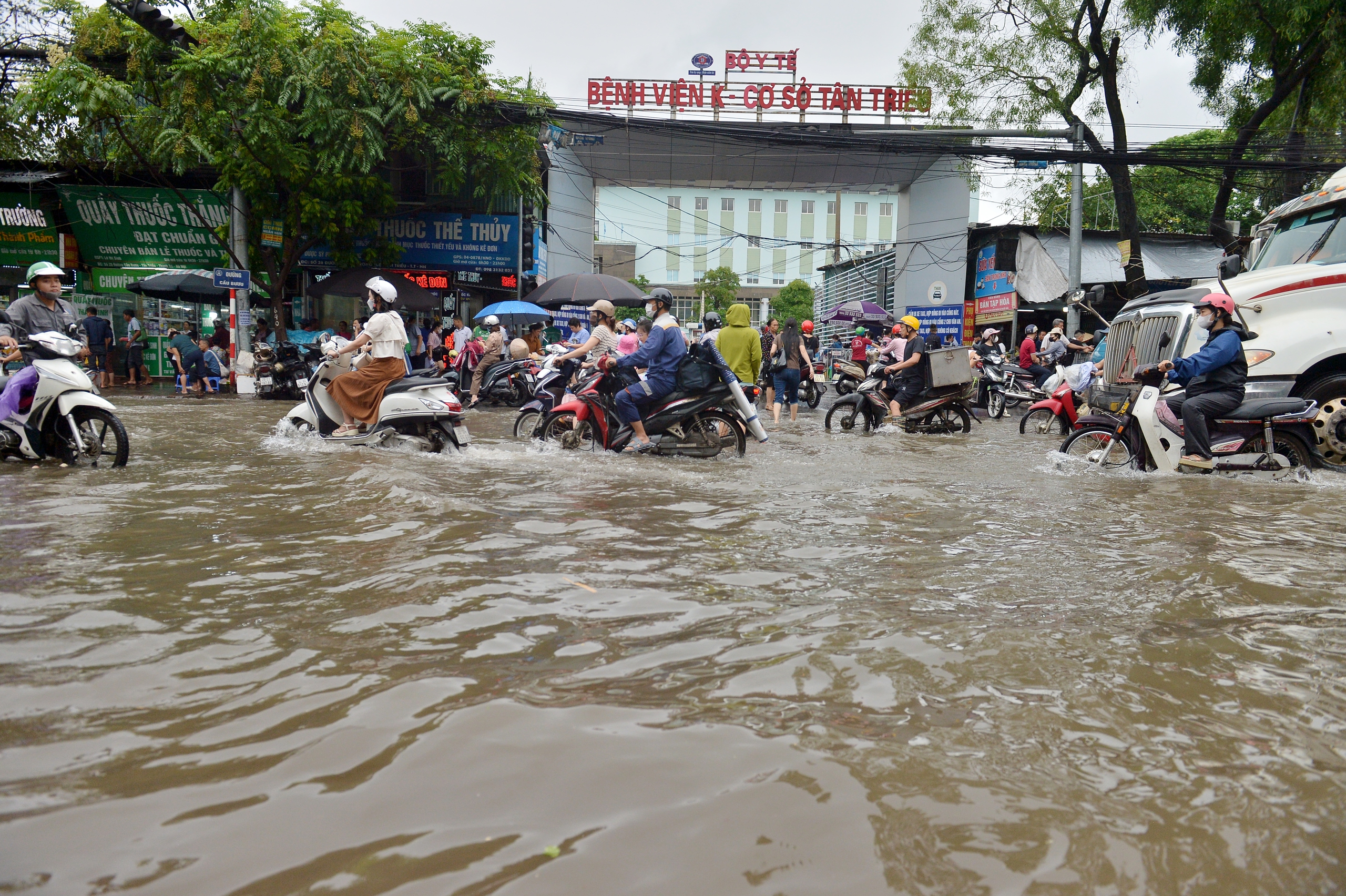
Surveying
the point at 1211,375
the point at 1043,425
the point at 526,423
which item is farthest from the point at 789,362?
the point at 1211,375

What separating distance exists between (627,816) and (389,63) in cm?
1934

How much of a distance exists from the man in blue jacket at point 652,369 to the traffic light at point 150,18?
9131 mm

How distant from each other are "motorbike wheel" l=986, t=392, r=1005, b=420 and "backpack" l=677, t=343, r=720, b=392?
397 inches

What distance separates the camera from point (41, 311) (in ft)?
23.7

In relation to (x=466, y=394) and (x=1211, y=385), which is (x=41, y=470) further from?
(x=466, y=394)

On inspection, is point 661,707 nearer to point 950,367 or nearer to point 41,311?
point 41,311

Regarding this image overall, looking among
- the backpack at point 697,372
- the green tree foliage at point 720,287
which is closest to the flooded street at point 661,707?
the backpack at point 697,372

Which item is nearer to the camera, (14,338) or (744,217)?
(14,338)

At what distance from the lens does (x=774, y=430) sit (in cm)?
1277

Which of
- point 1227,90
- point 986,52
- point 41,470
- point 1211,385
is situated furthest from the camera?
point 986,52

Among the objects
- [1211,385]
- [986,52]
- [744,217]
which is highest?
[744,217]

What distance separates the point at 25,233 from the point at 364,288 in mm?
9070

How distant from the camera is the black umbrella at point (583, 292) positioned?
20078 millimetres

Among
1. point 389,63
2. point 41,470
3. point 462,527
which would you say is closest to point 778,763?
point 462,527
